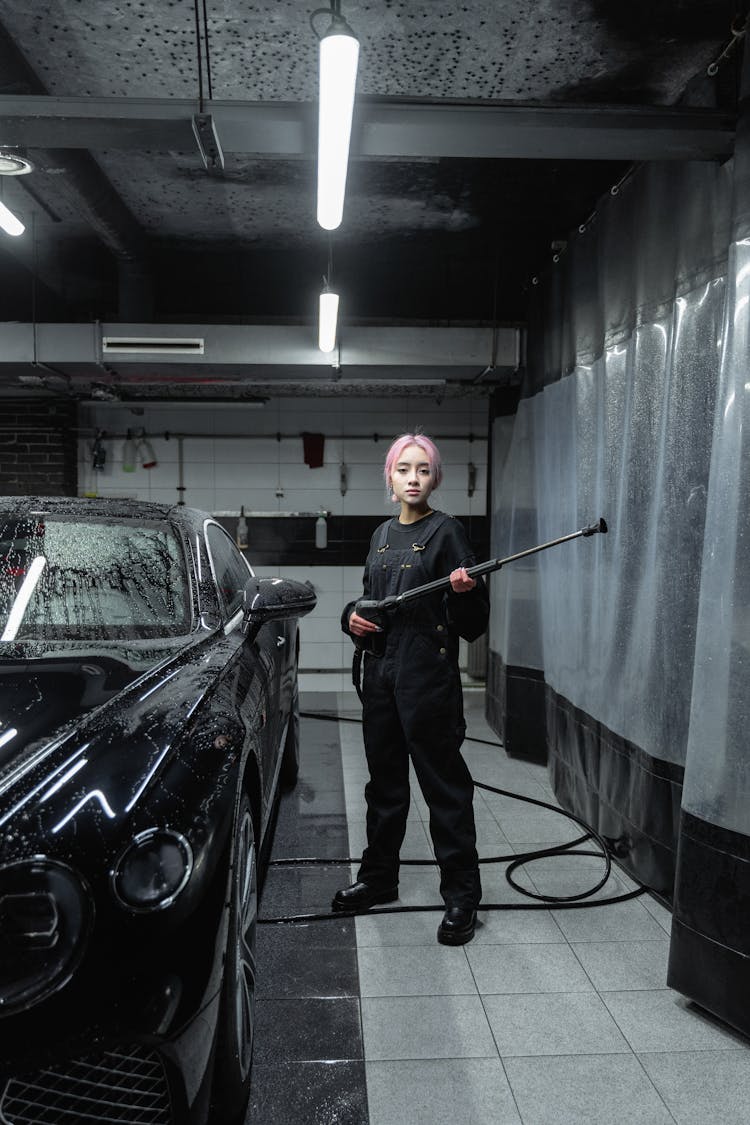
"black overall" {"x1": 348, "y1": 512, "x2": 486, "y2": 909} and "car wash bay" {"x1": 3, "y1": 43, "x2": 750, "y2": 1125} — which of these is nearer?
"car wash bay" {"x1": 3, "y1": 43, "x2": 750, "y2": 1125}

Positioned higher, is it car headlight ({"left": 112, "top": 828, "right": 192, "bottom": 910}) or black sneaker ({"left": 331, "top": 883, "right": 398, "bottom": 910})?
car headlight ({"left": 112, "top": 828, "right": 192, "bottom": 910})

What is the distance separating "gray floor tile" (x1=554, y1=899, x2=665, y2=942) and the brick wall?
5578 mm

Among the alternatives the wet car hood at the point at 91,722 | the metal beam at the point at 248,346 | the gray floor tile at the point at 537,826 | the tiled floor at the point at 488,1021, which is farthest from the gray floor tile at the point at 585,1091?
the metal beam at the point at 248,346

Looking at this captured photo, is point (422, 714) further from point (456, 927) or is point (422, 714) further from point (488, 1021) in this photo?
point (488, 1021)

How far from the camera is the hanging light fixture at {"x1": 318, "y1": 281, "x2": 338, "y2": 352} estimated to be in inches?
164

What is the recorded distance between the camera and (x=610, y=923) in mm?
2557

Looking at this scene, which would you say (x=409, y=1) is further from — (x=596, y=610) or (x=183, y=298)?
(x=183, y=298)

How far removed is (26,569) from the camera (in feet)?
7.00

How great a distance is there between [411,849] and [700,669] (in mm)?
1543


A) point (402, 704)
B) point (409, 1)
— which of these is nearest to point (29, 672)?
point (402, 704)

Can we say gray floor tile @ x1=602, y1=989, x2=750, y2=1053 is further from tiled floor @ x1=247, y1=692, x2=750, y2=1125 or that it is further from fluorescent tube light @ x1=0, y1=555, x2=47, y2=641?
fluorescent tube light @ x1=0, y1=555, x2=47, y2=641

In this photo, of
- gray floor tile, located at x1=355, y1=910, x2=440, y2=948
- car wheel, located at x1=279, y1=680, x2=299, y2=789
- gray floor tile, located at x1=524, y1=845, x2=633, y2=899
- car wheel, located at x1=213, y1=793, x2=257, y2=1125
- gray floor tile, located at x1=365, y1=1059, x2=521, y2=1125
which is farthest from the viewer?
car wheel, located at x1=279, y1=680, x2=299, y2=789

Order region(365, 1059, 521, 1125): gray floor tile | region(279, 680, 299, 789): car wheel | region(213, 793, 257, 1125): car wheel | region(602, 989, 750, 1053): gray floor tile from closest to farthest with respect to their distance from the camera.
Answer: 1. region(213, 793, 257, 1125): car wheel
2. region(365, 1059, 521, 1125): gray floor tile
3. region(602, 989, 750, 1053): gray floor tile
4. region(279, 680, 299, 789): car wheel

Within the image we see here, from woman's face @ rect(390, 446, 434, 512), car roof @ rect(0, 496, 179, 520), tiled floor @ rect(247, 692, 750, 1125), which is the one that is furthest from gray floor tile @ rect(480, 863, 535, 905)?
car roof @ rect(0, 496, 179, 520)
